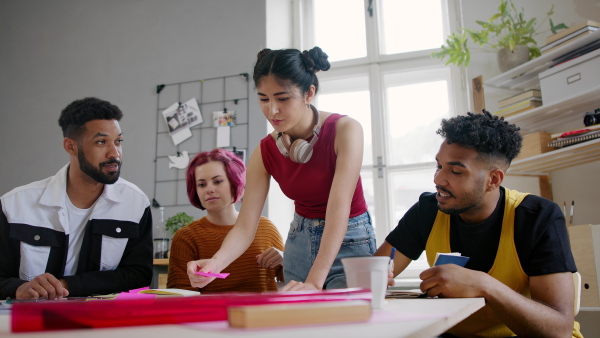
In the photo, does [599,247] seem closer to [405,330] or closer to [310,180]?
[310,180]

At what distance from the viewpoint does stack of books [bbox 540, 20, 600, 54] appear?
2.35 m

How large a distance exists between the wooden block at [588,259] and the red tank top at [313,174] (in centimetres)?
124

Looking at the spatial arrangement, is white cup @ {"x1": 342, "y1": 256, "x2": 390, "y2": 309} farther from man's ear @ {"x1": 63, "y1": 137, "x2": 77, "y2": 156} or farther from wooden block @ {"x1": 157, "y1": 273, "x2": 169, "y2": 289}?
wooden block @ {"x1": 157, "y1": 273, "x2": 169, "y2": 289}

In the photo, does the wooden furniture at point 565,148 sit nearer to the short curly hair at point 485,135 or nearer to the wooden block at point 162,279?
the short curly hair at point 485,135

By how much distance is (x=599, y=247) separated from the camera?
2172 mm

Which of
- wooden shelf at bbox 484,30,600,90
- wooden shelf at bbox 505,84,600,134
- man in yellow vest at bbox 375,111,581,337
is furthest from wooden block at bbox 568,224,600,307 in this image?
man in yellow vest at bbox 375,111,581,337

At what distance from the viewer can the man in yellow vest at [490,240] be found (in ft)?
3.41

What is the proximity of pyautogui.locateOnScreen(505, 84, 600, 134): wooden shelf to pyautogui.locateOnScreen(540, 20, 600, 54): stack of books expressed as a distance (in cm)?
29

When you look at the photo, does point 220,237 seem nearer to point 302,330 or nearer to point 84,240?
point 84,240

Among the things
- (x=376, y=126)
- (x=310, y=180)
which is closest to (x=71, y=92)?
(x=376, y=126)

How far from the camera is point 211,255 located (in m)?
1.93

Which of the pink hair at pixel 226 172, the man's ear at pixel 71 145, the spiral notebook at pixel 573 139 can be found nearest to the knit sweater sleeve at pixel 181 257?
the pink hair at pixel 226 172

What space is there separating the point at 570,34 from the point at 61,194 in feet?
7.55

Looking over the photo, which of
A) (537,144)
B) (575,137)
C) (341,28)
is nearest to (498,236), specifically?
(575,137)
